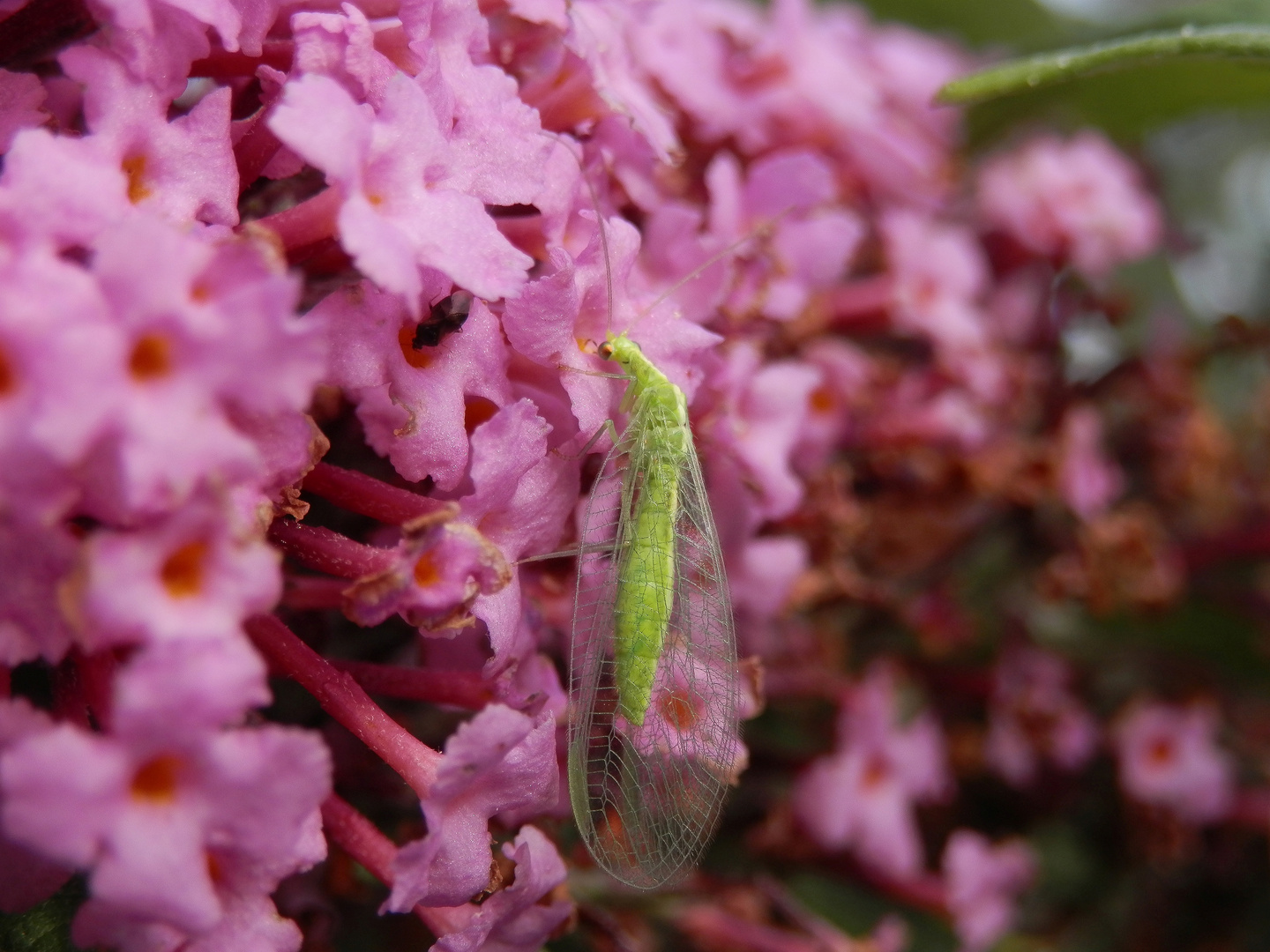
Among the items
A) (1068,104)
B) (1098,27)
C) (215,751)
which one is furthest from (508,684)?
(1068,104)

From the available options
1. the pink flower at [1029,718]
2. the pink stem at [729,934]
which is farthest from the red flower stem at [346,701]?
the pink flower at [1029,718]

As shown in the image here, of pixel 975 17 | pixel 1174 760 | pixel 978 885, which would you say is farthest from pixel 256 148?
pixel 975 17

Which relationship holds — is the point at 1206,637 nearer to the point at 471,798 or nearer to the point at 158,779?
the point at 471,798

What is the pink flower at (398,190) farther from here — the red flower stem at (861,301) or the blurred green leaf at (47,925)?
the red flower stem at (861,301)

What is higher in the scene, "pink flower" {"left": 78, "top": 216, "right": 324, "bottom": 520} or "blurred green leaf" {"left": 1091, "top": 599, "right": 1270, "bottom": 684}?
"pink flower" {"left": 78, "top": 216, "right": 324, "bottom": 520}

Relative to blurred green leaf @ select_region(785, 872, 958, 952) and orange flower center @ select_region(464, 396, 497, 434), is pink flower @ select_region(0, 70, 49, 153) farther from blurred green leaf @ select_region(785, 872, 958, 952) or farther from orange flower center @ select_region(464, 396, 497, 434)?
blurred green leaf @ select_region(785, 872, 958, 952)

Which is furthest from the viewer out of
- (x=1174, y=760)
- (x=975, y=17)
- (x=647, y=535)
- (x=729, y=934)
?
(x=975, y=17)

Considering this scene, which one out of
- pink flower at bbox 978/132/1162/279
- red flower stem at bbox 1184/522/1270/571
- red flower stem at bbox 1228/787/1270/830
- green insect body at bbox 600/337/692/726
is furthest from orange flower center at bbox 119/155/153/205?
red flower stem at bbox 1228/787/1270/830
